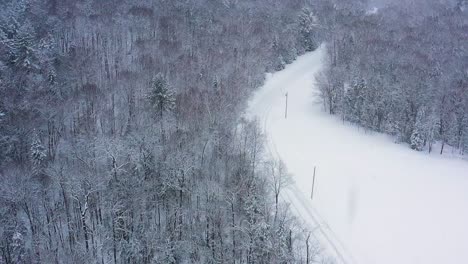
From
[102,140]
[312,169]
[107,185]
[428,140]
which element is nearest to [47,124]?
[102,140]

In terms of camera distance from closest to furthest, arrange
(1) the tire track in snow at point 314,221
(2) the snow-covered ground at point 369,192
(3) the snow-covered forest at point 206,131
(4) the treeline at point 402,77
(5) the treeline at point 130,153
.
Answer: (5) the treeline at point 130,153, (1) the tire track in snow at point 314,221, (3) the snow-covered forest at point 206,131, (2) the snow-covered ground at point 369,192, (4) the treeline at point 402,77

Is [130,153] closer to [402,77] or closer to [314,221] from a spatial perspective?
[314,221]

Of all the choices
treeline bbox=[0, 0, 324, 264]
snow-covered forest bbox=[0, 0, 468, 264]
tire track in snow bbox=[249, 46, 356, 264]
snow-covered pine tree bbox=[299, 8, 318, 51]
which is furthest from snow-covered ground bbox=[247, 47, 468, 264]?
snow-covered pine tree bbox=[299, 8, 318, 51]

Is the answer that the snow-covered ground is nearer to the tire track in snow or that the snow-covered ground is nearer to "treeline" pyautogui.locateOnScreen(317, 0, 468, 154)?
the tire track in snow

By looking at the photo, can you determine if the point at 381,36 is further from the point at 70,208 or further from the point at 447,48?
the point at 70,208

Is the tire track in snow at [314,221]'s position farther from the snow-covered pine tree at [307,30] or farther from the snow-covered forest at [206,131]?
the snow-covered pine tree at [307,30]

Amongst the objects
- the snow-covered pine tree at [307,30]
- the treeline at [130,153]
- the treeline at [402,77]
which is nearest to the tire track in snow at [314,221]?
the treeline at [130,153]
